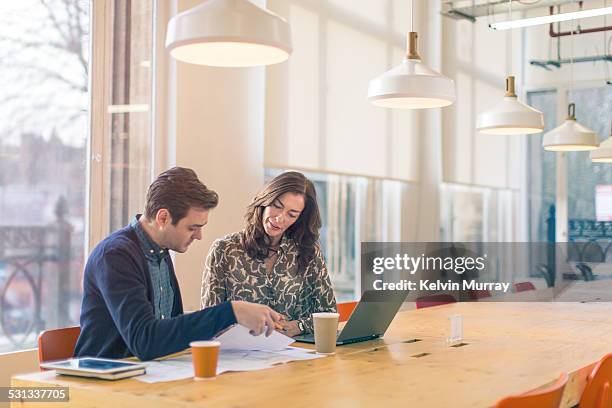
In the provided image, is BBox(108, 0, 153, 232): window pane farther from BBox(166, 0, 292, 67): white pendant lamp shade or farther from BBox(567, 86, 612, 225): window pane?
BBox(567, 86, 612, 225): window pane

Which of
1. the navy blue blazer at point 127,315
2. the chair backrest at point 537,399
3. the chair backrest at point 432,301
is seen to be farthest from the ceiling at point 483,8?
the chair backrest at point 537,399

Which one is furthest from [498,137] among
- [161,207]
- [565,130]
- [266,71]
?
[161,207]

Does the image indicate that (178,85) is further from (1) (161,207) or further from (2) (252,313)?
(2) (252,313)

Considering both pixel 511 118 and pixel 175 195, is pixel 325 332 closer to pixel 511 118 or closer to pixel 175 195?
pixel 175 195

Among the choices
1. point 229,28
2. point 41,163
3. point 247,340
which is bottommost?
point 247,340

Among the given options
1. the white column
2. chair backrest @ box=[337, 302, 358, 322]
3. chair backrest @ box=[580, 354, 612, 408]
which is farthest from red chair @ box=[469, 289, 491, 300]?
chair backrest @ box=[580, 354, 612, 408]

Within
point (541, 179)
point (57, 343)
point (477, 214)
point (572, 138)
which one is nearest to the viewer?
point (57, 343)

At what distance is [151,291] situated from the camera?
8.42ft

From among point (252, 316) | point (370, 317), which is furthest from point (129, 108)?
point (252, 316)

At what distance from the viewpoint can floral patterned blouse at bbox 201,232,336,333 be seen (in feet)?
10.6

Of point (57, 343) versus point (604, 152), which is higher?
point (604, 152)

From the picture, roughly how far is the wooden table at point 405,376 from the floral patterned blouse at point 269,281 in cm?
36

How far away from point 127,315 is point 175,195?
43 centimetres

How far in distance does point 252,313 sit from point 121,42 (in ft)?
8.31
